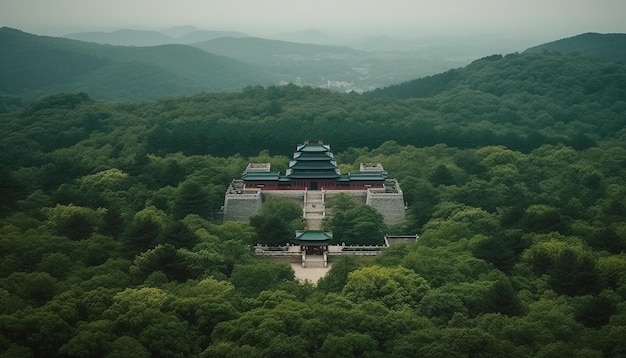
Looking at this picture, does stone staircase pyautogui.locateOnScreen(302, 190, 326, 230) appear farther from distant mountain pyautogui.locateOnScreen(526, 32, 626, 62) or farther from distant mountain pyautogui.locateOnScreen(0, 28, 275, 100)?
distant mountain pyautogui.locateOnScreen(526, 32, 626, 62)

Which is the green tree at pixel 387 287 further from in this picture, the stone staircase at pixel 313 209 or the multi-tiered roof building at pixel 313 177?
the multi-tiered roof building at pixel 313 177

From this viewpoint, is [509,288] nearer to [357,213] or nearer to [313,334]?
[313,334]

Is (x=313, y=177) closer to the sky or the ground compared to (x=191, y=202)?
closer to the sky

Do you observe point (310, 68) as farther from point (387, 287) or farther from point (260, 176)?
point (387, 287)

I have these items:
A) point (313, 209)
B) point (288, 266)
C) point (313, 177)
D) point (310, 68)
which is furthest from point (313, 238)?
point (310, 68)

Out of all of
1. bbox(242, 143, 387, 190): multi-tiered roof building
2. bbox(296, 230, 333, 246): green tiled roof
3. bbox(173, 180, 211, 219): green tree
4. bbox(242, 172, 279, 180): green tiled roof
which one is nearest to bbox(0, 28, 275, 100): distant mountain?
bbox(242, 172, 279, 180): green tiled roof

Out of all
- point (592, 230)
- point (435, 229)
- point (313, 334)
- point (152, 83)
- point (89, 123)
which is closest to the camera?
point (313, 334)

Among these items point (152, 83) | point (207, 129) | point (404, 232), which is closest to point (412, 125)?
point (207, 129)
